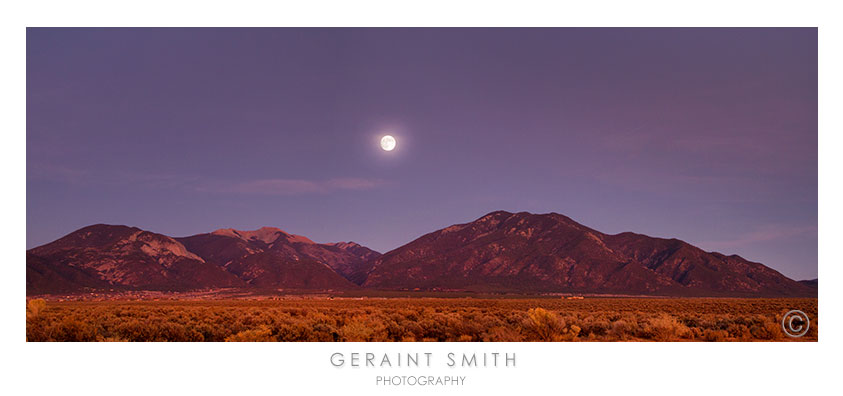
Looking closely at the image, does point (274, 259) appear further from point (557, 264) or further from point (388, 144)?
point (388, 144)

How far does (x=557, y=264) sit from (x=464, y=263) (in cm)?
1689

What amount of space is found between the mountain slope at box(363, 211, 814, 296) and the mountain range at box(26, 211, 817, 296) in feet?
0.67

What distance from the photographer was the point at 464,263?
295 feet

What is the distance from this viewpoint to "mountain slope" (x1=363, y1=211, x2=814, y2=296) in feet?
263

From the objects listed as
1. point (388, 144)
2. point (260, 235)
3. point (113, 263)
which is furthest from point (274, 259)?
point (388, 144)

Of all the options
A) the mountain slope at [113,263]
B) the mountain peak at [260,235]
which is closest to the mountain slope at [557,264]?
the mountain peak at [260,235]

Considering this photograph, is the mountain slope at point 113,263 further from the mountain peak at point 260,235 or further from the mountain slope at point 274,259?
the mountain peak at point 260,235

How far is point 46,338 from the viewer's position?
12.8 m

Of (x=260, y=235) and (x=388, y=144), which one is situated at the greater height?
(x=388, y=144)

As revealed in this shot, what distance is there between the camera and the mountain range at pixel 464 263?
6762 cm

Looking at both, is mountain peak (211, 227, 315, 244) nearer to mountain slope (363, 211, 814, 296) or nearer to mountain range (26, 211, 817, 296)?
mountain range (26, 211, 817, 296)

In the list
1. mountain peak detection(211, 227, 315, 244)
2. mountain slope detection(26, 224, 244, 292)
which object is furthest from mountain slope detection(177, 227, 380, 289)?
mountain slope detection(26, 224, 244, 292)
